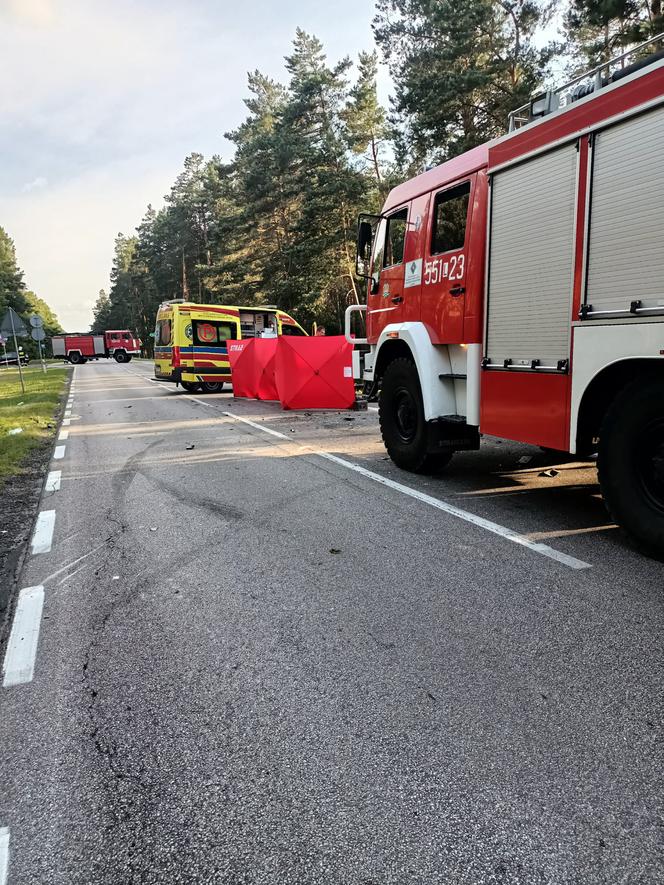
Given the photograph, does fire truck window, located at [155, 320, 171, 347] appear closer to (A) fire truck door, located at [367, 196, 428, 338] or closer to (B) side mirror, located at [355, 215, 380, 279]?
(B) side mirror, located at [355, 215, 380, 279]

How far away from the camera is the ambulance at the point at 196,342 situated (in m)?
19.7

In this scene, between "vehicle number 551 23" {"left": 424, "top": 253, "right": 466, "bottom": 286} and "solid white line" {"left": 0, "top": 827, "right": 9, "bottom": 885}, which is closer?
"solid white line" {"left": 0, "top": 827, "right": 9, "bottom": 885}

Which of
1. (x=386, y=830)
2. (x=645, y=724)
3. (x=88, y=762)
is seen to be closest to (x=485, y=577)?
(x=645, y=724)

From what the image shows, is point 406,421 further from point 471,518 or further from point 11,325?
point 11,325

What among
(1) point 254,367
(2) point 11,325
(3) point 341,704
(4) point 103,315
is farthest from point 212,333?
(4) point 103,315

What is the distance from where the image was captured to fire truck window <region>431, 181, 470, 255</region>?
5.72 metres

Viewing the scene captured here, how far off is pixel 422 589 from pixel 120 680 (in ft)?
5.80

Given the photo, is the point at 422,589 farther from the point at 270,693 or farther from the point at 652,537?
the point at 652,537

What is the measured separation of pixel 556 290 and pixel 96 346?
72955 millimetres

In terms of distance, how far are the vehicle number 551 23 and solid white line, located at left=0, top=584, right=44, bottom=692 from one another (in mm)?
4429

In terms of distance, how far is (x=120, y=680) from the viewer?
276cm

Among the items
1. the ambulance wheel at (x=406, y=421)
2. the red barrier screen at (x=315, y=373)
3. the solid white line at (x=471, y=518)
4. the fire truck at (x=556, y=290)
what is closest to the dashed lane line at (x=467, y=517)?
the solid white line at (x=471, y=518)

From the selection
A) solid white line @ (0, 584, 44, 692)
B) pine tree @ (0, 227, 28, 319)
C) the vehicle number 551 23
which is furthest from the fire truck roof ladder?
pine tree @ (0, 227, 28, 319)

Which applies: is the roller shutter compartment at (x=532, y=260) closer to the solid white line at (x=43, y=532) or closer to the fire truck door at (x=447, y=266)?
the fire truck door at (x=447, y=266)
